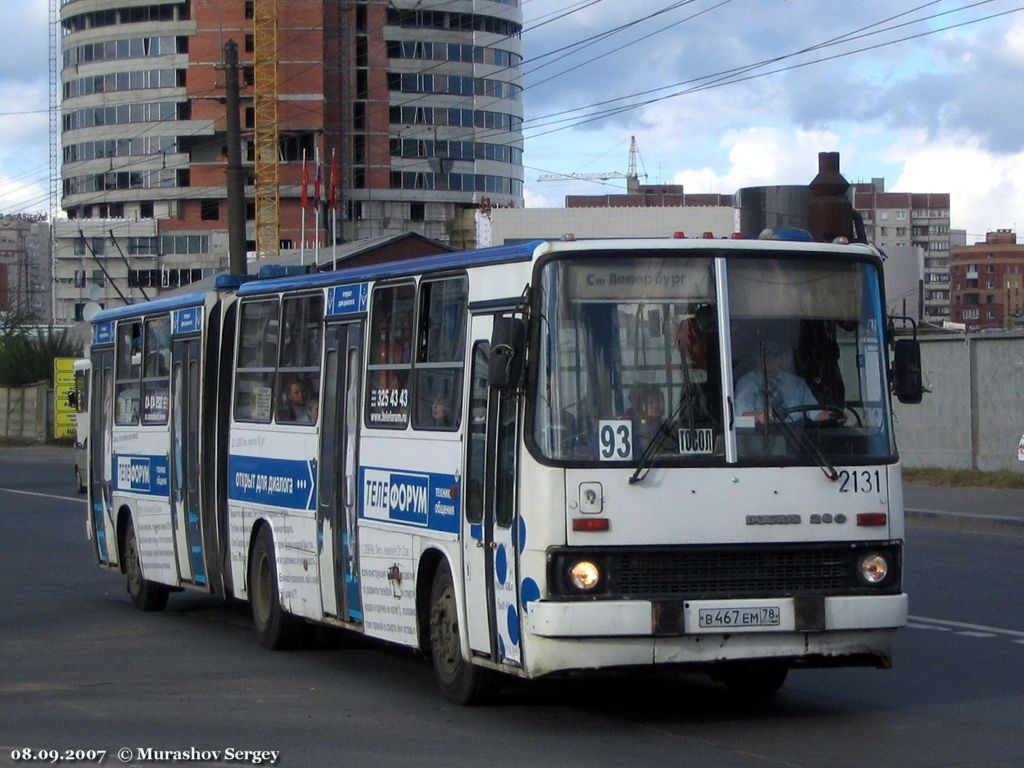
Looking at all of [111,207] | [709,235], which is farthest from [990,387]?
[111,207]

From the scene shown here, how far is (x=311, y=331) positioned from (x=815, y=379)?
Answer: 14.8ft

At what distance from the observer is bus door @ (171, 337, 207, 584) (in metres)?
14.4

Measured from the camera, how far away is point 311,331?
484 inches

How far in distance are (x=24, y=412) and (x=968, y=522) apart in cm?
5290

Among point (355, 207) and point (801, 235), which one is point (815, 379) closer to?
point (801, 235)

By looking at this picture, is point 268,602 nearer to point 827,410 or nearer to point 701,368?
point 701,368

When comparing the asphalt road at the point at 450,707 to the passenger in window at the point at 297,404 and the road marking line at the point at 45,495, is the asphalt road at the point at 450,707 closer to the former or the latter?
the passenger in window at the point at 297,404

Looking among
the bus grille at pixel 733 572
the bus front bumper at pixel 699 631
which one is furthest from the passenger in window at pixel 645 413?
the bus front bumper at pixel 699 631

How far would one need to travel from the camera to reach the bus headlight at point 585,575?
854 centimetres

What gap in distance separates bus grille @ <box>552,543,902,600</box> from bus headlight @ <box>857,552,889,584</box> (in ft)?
0.09

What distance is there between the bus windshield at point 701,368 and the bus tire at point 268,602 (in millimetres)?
4518

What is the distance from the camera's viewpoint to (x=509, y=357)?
8.76m

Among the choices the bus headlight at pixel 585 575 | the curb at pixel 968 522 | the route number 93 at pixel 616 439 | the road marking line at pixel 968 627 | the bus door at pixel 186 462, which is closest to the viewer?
the bus headlight at pixel 585 575

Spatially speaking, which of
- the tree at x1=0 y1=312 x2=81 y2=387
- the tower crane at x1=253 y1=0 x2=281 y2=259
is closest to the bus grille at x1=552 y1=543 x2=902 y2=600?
the tree at x1=0 y1=312 x2=81 y2=387
